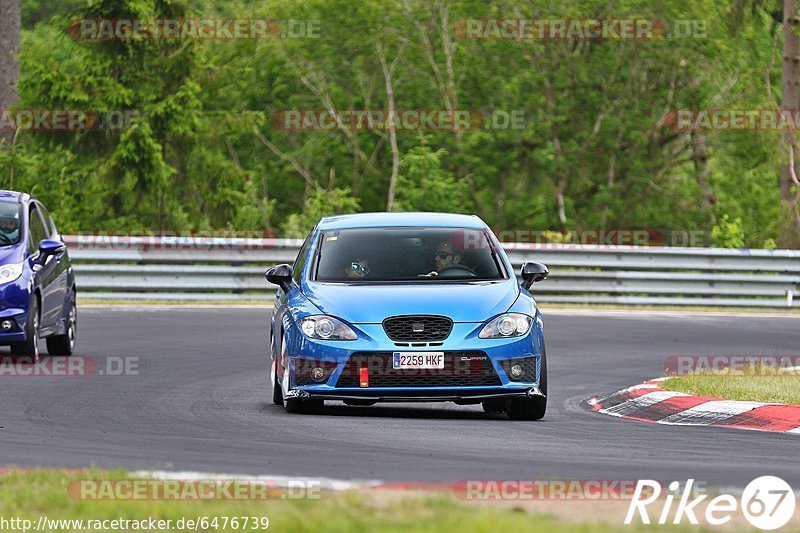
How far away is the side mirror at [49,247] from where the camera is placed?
17.0 m

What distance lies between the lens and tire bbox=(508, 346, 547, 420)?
12.5m

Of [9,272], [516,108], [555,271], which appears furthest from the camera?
[516,108]

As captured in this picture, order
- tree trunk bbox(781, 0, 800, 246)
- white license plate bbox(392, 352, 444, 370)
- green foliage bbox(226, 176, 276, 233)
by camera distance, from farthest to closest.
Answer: green foliage bbox(226, 176, 276, 233) < tree trunk bbox(781, 0, 800, 246) < white license plate bbox(392, 352, 444, 370)

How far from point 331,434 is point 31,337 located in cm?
650

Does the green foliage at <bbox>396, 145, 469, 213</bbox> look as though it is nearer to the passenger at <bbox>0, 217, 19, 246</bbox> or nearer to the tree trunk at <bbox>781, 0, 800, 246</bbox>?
the tree trunk at <bbox>781, 0, 800, 246</bbox>

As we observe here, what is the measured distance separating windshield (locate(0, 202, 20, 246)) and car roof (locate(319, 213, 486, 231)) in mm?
4133

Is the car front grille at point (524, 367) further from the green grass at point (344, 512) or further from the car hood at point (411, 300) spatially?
the green grass at point (344, 512)

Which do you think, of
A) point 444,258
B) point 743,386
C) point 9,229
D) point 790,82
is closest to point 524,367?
point 444,258

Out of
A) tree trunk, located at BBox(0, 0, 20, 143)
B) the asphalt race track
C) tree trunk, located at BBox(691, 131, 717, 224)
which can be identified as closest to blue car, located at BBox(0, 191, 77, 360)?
the asphalt race track

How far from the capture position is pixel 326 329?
12.3 m

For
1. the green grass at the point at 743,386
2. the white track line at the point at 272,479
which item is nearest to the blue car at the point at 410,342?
the green grass at the point at 743,386

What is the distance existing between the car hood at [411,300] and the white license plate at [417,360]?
0.29 m

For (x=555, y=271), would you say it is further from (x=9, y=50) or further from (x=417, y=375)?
(x=417, y=375)

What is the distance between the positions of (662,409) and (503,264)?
1.73m
